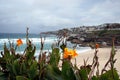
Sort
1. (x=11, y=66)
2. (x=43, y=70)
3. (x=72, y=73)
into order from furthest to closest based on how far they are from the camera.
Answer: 1. (x=11, y=66)
2. (x=43, y=70)
3. (x=72, y=73)

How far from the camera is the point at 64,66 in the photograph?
7.38 feet

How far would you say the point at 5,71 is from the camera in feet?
9.47

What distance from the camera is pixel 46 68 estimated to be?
244cm

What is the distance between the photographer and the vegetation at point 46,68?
220cm

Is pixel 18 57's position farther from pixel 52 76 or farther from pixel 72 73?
pixel 72 73

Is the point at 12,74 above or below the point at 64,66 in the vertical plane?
below

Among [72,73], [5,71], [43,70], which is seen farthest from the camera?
[5,71]

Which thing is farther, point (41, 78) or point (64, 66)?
point (41, 78)

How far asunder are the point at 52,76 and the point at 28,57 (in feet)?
1.64

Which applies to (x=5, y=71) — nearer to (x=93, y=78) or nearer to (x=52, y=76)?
(x=52, y=76)

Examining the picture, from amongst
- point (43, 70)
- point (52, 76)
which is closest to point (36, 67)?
point (43, 70)

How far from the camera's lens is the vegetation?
2.20 metres

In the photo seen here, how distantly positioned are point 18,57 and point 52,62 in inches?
17.7

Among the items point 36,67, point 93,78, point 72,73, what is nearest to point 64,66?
point 72,73
